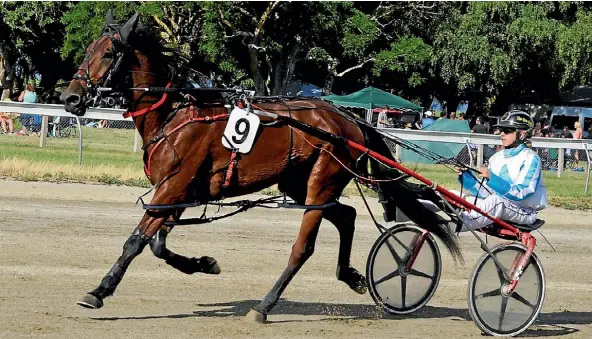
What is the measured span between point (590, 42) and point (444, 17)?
4.64m

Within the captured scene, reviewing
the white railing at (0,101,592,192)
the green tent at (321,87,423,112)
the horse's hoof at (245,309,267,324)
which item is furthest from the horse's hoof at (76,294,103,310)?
the green tent at (321,87,423,112)

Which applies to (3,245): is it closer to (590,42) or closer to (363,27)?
(363,27)

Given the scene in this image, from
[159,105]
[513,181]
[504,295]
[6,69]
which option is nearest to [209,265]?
[159,105]

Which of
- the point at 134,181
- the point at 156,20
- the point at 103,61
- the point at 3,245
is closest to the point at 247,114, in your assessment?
the point at 103,61

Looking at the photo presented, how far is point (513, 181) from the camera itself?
6.69 metres

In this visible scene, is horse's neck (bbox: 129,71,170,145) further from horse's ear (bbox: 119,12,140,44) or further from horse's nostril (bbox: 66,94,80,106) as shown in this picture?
horse's nostril (bbox: 66,94,80,106)

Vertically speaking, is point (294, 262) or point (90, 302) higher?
point (294, 262)

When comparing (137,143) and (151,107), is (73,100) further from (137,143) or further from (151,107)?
(137,143)

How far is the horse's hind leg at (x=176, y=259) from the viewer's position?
22.5 feet

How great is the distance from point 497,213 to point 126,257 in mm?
2536

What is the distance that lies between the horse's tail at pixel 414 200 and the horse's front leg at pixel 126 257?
5.82 ft

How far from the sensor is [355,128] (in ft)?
23.7

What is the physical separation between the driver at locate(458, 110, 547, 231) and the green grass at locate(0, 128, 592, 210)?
581 centimetres

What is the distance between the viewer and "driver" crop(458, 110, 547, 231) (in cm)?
667
